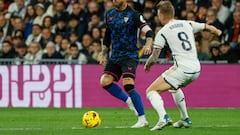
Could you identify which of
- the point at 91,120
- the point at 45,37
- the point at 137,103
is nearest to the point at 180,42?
the point at 137,103

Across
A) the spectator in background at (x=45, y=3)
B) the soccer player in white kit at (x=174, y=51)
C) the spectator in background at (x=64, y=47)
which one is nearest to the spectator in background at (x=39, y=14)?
the spectator in background at (x=45, y=3)

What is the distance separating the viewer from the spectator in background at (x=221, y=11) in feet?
75.3

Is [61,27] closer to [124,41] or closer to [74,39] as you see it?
[74,39]

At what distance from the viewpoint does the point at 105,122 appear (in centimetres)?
1642

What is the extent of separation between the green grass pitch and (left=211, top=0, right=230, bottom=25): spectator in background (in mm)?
3360

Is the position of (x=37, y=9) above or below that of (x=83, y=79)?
above

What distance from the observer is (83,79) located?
22.1m

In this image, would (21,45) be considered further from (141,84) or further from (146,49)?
(146,49)

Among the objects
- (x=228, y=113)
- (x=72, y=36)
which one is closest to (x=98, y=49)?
(x=72, y=36)

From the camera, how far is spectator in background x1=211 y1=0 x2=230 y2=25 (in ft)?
75.3

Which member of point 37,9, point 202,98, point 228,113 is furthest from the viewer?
point 37,9

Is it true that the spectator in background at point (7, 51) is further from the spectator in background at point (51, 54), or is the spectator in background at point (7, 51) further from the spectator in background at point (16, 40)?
the spectator in background at point (51, 54)

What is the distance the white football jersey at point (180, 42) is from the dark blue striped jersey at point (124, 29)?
1.39m

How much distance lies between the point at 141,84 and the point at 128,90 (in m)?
7.15
